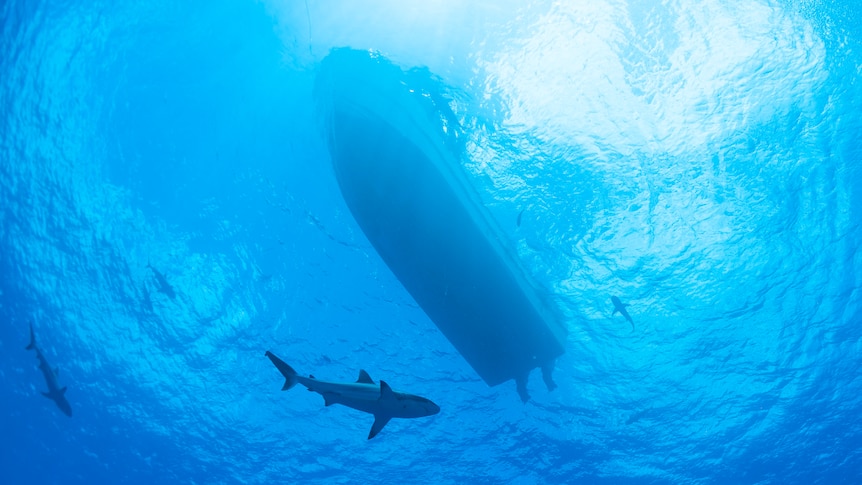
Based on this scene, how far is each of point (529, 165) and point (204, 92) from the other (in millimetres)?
7616

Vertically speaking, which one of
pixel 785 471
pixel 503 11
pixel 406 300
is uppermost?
pixel 503 11

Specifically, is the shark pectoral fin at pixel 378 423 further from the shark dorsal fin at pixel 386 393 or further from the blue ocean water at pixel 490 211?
the blue ocean water at pixel 490 211

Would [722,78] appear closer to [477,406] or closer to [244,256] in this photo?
[477,406]

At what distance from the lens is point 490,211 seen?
12.0m

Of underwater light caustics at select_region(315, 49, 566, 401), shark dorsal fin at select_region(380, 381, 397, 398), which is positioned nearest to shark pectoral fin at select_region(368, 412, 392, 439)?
shark dorsal fin at select_region(380, 381, 397, 398)

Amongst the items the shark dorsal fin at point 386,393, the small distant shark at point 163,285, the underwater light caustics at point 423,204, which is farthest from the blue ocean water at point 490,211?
the shark dorsal fin at point 386,393

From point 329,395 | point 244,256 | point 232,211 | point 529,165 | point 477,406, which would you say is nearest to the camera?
point 329,395

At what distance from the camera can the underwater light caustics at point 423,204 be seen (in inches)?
373

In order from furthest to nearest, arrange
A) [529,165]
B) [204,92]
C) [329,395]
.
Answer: [529,165]
[204,92]
[329,395]

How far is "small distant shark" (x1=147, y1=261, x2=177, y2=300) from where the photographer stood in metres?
14.6

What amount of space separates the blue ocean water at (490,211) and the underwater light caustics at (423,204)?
0.47 metres

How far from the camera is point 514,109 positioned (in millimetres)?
10750

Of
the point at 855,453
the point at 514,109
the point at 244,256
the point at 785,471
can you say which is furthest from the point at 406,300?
the point at 855,453

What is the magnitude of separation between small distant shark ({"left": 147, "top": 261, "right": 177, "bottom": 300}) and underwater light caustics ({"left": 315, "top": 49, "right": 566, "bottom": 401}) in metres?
8.04
